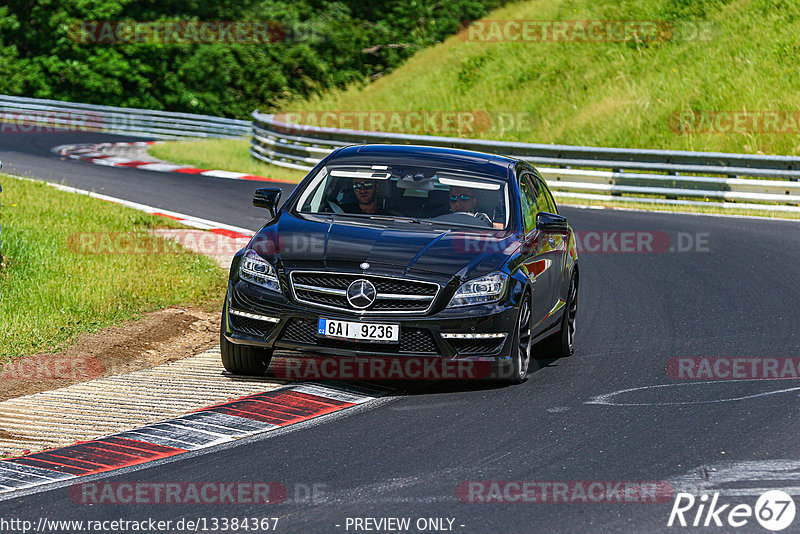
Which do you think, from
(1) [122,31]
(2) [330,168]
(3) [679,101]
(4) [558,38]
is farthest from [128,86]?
(2) [330,168]

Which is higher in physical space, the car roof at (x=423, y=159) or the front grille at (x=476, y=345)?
the car roof at (x=423, y=159)

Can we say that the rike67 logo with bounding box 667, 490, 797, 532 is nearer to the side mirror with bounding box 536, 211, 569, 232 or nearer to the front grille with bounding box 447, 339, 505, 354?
the front grille with bounding box 447, 339, 505, 354

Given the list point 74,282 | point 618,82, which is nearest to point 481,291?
point 74,282

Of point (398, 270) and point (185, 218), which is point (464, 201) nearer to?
→ point (398, 270)

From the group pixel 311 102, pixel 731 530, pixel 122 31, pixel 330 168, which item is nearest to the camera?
pixel 731 530

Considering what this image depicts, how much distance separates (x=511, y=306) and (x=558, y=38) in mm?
31056

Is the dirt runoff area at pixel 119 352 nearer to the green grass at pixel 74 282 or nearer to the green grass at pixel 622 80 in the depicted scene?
the green grass at pixel 74 282

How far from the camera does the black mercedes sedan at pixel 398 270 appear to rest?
8094 millimetres

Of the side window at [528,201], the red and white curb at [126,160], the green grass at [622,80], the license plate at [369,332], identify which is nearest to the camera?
the license plate at [369,332]

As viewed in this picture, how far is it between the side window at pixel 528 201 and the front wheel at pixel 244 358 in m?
2.23

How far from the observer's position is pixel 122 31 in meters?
49.7

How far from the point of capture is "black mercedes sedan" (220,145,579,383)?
26.6 ft

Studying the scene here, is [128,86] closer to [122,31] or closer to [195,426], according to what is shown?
[122,31]

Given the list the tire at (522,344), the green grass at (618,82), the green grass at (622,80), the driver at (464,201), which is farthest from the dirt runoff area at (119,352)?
the green grass at (622,80)
